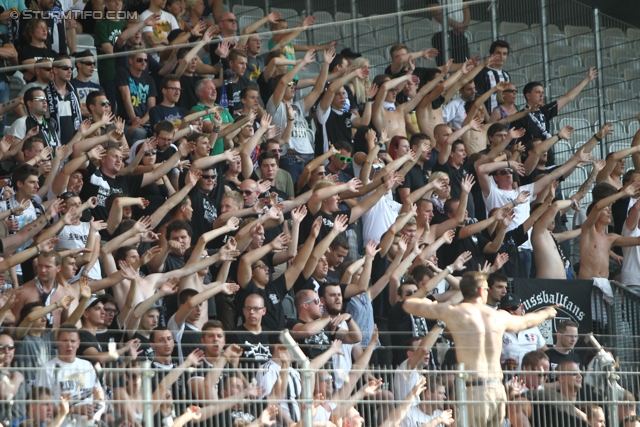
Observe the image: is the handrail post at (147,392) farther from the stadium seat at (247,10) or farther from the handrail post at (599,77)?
the stadium seat at (247,10)

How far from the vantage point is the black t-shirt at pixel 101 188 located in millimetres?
12688

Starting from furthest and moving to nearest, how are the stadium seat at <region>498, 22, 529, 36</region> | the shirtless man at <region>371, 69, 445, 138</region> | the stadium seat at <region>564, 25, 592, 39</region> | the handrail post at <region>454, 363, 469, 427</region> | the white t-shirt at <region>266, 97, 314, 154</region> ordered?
the stadium seat at <region>564, 25, 592, 39</region>, the stadium seat at <region>498, 22, 529, 36</region>, the shirtless man at <region>371, 69, 445, 138</region>, the white t-shirt at <region>266, 97, 314, 154</region>, the handrail post at <region>454, 363, 469, 427</region>

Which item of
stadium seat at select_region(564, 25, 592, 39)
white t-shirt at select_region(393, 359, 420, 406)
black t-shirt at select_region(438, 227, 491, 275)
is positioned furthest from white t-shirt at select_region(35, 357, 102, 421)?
Answer: stadium seat at select_region(564, 25, 592, 39)

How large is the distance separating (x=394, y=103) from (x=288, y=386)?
26.8 feet

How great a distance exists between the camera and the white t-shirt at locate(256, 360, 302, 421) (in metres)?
8.30

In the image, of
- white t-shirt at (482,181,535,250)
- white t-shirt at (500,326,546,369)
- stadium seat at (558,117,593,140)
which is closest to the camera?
white t-shirt at (500,326,546,369)

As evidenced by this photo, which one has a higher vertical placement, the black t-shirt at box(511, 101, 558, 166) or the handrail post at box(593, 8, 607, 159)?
the handrail post at box(593, 8, 607, 159)

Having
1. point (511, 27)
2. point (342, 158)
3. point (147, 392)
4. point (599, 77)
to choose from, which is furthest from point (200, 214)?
point (511, 27)

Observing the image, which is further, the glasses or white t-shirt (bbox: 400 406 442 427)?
the glasses

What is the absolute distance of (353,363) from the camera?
9.26m

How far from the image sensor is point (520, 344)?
1194 cm

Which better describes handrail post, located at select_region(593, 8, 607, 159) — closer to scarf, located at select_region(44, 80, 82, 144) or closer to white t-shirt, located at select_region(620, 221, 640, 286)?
white t-shirt, located at select_region(620, 221, 640, 286)

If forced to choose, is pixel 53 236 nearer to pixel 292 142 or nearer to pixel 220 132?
pixel 220 132

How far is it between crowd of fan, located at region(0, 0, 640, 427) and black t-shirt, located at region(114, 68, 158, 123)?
23mm
